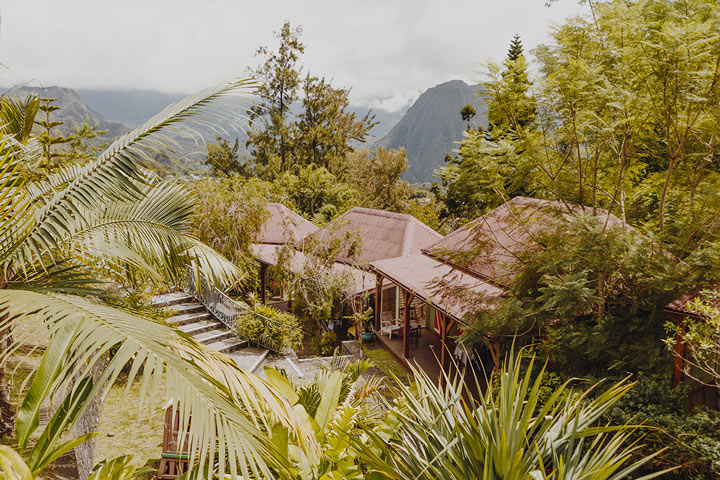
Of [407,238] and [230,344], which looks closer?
[230,344]

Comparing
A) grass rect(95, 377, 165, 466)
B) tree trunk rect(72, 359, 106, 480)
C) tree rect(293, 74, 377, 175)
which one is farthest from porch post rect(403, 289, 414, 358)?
tree rect(293, 74, 377, 175)

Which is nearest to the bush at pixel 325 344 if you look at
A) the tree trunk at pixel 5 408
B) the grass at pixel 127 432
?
the grass at pixel 127 432

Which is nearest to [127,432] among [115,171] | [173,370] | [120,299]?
[120,299]

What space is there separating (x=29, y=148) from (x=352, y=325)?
13810 millimetres

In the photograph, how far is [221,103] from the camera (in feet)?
11.9

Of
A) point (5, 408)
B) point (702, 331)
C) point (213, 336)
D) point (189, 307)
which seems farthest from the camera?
point (189, 307)

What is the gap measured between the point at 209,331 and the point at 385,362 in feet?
17.9

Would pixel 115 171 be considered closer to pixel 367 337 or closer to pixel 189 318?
pixel 189 318

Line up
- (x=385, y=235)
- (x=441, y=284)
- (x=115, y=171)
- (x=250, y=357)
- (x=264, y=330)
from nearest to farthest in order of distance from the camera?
(x=115, y=171) < (x=441, y=284) < (x=250, y=357) < (x=264, y=330) < (x=385, y=235)

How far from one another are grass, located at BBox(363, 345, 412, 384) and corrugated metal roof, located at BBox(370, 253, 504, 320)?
2.54m

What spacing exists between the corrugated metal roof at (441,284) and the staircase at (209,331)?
467 centimetres

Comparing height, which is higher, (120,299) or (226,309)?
(120,299)

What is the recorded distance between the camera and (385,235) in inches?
747

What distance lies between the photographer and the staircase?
40.1ft
